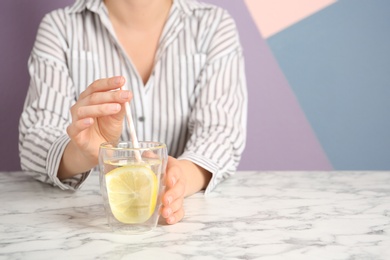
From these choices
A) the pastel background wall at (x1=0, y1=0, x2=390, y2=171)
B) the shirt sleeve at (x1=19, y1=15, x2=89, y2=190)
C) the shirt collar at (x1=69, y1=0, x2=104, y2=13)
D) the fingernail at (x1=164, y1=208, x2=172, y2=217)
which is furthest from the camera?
the pastel background wall at (x1=0, y1=0, x2=390, y2=171)

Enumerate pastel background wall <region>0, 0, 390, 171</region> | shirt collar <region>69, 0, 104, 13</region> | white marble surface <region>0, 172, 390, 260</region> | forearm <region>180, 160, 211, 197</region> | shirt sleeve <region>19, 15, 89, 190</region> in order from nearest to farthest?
1. white marble surface <region>0, 172, 390, 260</region>
2. forearm <region>180, 160, 211, 197</region>
3. shirt sleeve <region>19, 15, 89, 190</region>
4. shirt collar <region>69, 0, 104, 13</region>
5. pastel background wall <region>0, 0, 390, 171</region>

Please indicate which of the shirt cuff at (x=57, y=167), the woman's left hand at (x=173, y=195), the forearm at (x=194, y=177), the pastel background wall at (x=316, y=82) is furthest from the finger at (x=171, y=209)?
the pastel background wall at (x=316, y=82)

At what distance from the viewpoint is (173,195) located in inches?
39.3

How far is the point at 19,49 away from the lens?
209 centimetres

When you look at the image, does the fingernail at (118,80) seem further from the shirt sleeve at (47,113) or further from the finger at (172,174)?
the shirt sleeve at (47,113)

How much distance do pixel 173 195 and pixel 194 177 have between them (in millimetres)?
197

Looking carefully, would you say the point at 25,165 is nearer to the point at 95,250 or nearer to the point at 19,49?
the point at 95,250

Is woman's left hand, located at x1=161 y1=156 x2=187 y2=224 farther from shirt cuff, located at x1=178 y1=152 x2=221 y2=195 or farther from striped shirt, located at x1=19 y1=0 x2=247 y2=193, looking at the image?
striped shirt, located at x1=19 y1=0 x2=247 y2=193

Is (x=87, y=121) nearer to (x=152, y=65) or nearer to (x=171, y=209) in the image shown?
(x=171, y=209)

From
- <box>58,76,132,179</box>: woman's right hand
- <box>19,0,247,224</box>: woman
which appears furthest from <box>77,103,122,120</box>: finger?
<box>19,0,247,224</box>: woman

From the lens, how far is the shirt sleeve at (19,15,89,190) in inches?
49.9

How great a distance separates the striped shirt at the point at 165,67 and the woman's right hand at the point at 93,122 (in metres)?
0.29

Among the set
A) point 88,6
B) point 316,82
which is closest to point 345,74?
point 316,82

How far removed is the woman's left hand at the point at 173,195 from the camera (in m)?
0.95
